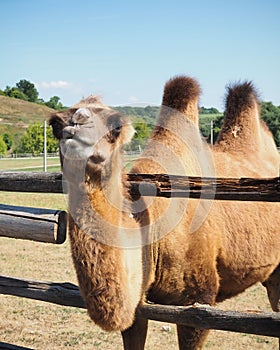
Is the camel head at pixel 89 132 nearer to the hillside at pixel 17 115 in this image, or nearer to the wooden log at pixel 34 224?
the wooden log at pixel 34 224

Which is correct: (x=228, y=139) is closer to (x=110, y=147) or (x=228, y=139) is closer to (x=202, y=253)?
(x=202, y=253)

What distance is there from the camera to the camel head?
274 centimetres

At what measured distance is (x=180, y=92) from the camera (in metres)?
4.45

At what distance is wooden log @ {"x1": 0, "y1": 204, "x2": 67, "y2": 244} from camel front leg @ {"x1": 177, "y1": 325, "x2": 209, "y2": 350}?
109 cm

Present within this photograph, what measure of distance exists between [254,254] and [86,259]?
1925 mm

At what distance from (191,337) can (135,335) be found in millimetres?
400

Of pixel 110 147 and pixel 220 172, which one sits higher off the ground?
pixel 110 147

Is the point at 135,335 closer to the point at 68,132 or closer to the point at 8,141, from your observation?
the point at 68,132

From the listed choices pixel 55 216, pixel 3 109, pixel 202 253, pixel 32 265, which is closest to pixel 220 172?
pixel 202 253

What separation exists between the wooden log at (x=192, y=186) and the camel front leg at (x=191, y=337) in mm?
1016

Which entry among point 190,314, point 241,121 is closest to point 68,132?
point 190,314

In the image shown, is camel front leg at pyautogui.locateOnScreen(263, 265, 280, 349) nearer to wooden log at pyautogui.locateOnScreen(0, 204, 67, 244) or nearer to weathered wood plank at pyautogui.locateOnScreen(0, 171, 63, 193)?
wooden log at pyautogui.locateOnScreen(0, 204, 67, 244)

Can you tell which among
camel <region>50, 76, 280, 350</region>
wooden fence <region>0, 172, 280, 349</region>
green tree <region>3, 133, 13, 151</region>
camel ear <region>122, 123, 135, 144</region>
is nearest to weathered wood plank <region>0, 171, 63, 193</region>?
wooden fence <region>0, 172, 280, 349</region>

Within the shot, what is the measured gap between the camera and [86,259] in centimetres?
291
